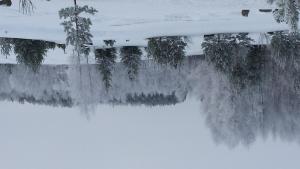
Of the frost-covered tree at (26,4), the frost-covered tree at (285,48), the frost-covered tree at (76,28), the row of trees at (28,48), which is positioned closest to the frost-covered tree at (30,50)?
the row of trees at (28,48)

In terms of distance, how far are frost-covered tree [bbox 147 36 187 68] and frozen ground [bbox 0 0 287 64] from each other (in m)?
0.22

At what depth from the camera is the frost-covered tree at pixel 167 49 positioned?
1872cm

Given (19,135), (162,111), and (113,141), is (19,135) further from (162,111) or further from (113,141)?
(162,111)

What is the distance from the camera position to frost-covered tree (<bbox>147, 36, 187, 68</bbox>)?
18.7 m

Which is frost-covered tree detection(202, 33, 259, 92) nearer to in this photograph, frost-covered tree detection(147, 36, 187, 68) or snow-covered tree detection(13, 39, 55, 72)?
frost-covered tree detection(147, 36, 187, 68)

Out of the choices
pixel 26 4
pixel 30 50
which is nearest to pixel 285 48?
pixel 26 4

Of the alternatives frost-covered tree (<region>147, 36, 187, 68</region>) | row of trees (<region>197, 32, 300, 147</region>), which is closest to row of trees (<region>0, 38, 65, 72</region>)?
frost-covered tree (<region>147, 36, 187, 68</region>)

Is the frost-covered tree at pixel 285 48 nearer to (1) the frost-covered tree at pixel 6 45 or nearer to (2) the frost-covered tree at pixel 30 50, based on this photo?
(2) the frost-covered tree at pixel 30 50

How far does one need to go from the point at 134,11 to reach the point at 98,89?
431 cm

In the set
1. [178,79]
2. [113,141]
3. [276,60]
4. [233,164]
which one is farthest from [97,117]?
[276,60]

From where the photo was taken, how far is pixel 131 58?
20438mm

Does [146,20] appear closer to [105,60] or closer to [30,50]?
[105,60]

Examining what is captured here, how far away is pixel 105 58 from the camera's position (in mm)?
20188

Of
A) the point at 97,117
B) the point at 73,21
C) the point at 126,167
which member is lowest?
the point at 126,167
